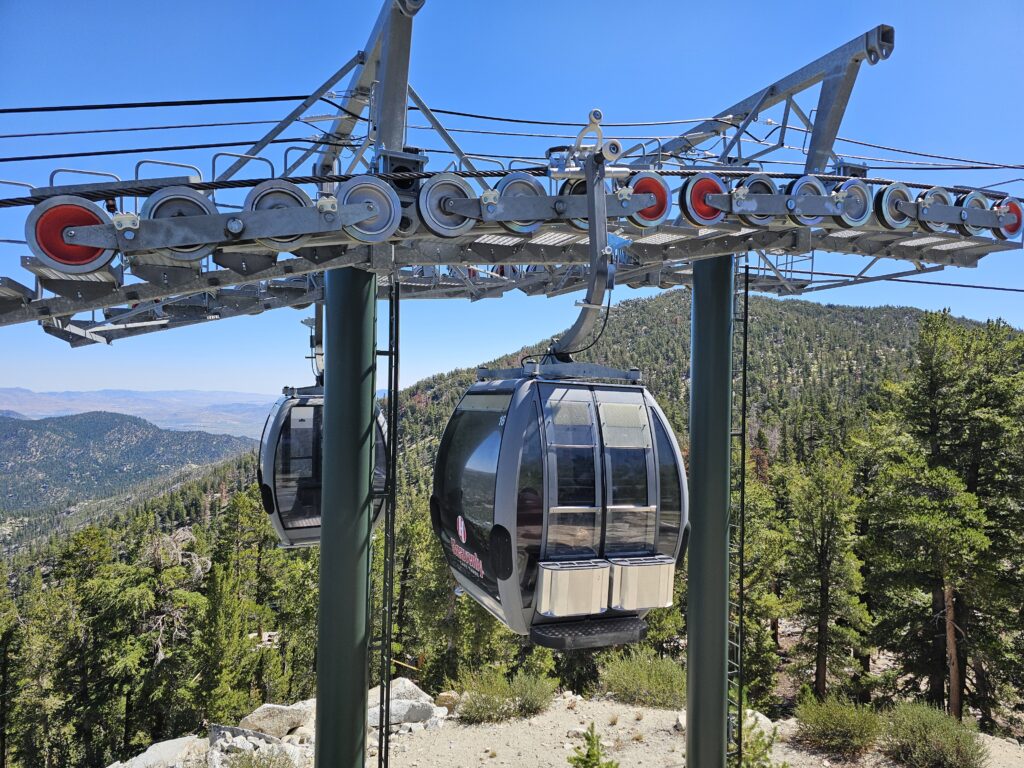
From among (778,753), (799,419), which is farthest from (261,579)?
(799,419)

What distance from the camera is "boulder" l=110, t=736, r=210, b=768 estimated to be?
9698 millimetres

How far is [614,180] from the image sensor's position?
4.13 m

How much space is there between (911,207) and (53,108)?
6.58 meters

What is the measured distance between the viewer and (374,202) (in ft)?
11.7

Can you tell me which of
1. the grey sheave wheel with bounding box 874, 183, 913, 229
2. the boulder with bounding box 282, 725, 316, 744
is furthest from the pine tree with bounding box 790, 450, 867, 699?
the grey sheave wheel with bounding box 874, 183, 913, 229

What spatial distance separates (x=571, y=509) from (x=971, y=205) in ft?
14.9

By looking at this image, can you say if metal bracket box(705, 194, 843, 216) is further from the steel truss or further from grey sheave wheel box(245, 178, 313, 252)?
grey sheave wheel box(245, 178, 313, 252)

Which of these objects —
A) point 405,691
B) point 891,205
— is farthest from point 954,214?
point 405,691

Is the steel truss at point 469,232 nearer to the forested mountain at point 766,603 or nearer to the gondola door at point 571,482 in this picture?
the gondola door at point 571,482

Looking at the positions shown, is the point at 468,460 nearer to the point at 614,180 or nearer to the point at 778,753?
the point at 614,180

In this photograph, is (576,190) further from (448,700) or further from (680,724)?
(448,700)

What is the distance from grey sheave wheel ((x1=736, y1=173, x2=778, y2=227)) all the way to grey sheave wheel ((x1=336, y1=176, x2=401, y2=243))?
104 inches

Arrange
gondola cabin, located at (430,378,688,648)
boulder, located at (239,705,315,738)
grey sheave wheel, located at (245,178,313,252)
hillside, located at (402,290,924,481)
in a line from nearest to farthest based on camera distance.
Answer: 1. grey sheave wheel, located at (245,178,313,252)
2. gondola cabin, located at (430,378,688,648)
3. boulder, located at (239,705,315,738)
4. hillside, located at (402,290,924,481)

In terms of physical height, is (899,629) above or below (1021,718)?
above
